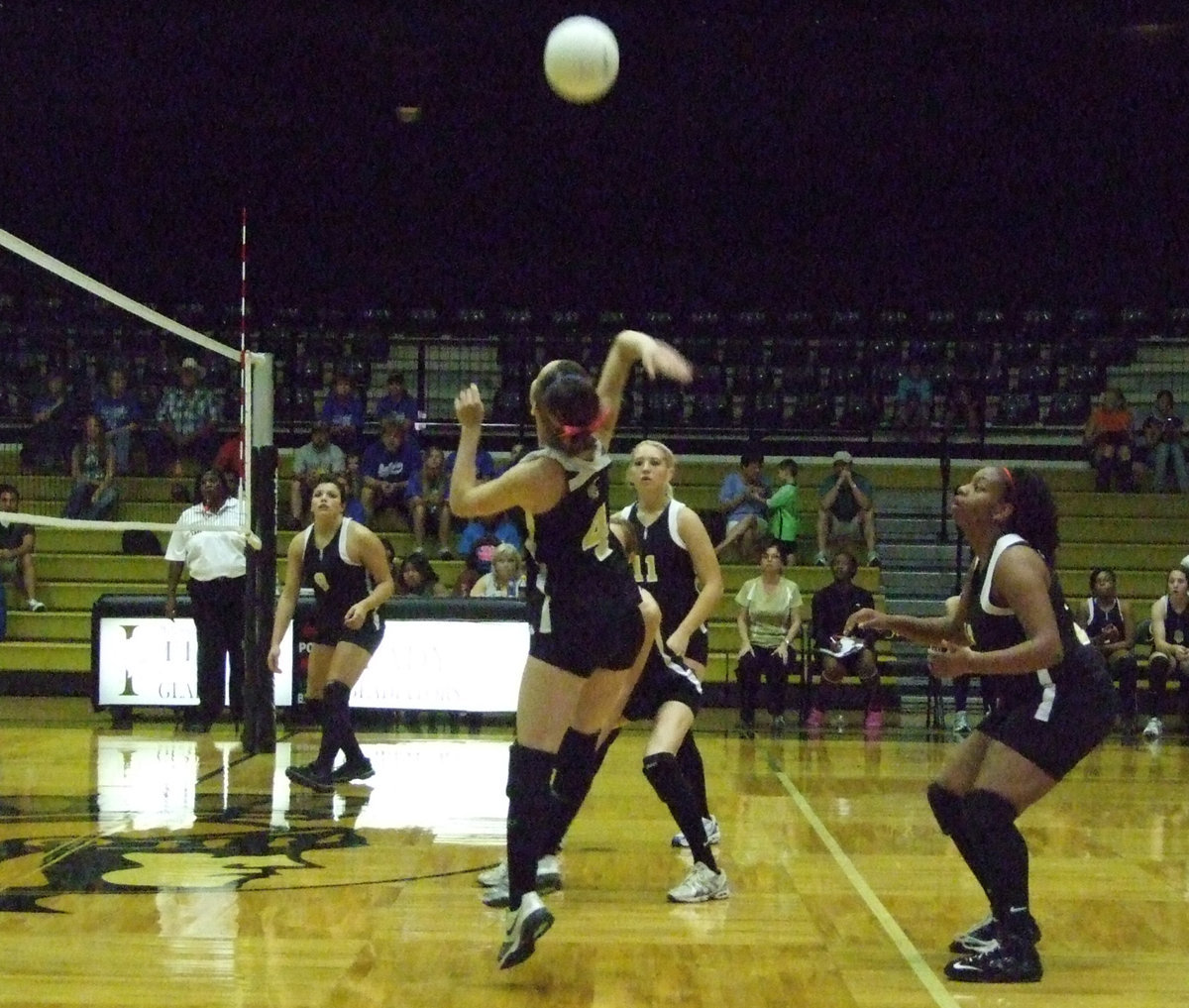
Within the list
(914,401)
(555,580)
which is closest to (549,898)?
(555,580)

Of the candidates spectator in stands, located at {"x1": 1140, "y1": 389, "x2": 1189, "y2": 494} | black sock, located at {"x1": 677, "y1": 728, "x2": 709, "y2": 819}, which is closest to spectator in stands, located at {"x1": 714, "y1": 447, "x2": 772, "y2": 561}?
spectator in stands, located at {"x1": 1140, "y1": 389, "x2": 1189, "y2": 494}

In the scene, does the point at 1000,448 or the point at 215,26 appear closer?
the point at 215,26

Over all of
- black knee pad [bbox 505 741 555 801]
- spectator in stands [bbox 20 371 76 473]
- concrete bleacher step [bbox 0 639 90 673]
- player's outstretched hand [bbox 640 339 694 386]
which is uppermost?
player's outstretched hand [bbox 640 339 694 386]

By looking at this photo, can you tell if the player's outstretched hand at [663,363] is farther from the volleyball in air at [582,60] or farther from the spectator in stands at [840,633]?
the spectator in stands at [840,633]

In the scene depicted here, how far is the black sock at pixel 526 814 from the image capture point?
4965 millimetres

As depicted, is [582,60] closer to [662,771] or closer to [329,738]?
[329,738]

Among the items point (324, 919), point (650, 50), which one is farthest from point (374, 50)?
point (324, 919)

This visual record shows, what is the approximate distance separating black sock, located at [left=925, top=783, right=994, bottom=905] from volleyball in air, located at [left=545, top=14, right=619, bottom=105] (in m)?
5.81

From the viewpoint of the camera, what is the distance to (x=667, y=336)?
1992 cm

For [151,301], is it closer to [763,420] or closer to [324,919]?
[763,420]

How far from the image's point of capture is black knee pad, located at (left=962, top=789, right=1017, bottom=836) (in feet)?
16.6

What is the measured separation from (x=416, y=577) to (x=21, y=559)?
4104 millimetres

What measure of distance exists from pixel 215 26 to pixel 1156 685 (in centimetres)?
1035

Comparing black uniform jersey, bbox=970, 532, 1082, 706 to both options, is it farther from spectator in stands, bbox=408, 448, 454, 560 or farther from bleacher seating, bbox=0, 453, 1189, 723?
spectator in stands, bbox=408, 448, 454, 560
